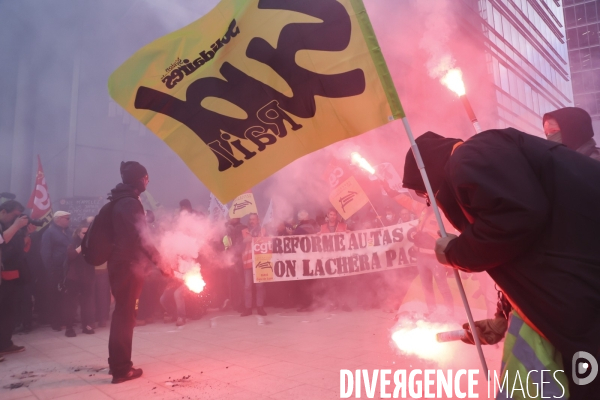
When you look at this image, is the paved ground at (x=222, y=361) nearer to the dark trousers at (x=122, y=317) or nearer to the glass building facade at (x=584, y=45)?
the dark trousers at (x=122, y=317)

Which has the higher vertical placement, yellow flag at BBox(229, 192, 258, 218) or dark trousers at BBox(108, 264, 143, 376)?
yellow flag at BBox(229, 192, 258, 218)

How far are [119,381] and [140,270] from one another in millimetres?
1099

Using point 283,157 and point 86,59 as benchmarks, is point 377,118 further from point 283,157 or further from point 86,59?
point 86,59

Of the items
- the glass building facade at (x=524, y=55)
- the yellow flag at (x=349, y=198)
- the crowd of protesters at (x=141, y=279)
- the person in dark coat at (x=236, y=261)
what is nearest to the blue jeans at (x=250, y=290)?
the crowd of protesters at (x=141, y=279)

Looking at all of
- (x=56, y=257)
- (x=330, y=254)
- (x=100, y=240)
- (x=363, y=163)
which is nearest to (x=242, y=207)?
(x=330, y=254)

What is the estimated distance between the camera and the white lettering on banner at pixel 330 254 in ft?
24.4

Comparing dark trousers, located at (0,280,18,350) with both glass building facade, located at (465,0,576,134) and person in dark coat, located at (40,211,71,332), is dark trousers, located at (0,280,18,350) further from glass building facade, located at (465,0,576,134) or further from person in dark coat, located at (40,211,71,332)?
glass building facade, located at (465,0,576,134)

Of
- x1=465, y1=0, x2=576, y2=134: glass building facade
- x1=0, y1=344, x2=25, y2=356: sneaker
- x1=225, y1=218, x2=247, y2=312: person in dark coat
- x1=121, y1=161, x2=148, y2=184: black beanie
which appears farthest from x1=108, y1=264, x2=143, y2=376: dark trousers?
x1=465, y1=0, x2=576, y2=134: glass building facade

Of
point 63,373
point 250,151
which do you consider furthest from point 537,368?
point 63,373

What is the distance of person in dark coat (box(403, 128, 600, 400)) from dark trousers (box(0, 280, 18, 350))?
6484 mm

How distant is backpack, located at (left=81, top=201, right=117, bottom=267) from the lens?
429 centimetres

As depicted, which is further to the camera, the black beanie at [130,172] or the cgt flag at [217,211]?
the cgt flag at [217,211]

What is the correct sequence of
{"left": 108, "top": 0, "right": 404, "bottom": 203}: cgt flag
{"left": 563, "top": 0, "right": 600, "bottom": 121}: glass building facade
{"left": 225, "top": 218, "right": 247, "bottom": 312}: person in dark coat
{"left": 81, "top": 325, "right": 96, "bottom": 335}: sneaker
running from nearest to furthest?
1. {"left": 108, "top": 0, "right": 404, "bottom": 203}: cgt flag
2. {"left": 81, "top": 325, "right": 96, "bottom": 335}: sneaker
3. {"left": 225, "top": 218, "right": 247, "bottom": 312}: person in dark coat
4. {"left": 563, "top": 0, "right": 600, "bottom": 121}: glass building facade

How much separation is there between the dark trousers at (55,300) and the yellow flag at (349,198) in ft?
17.6
